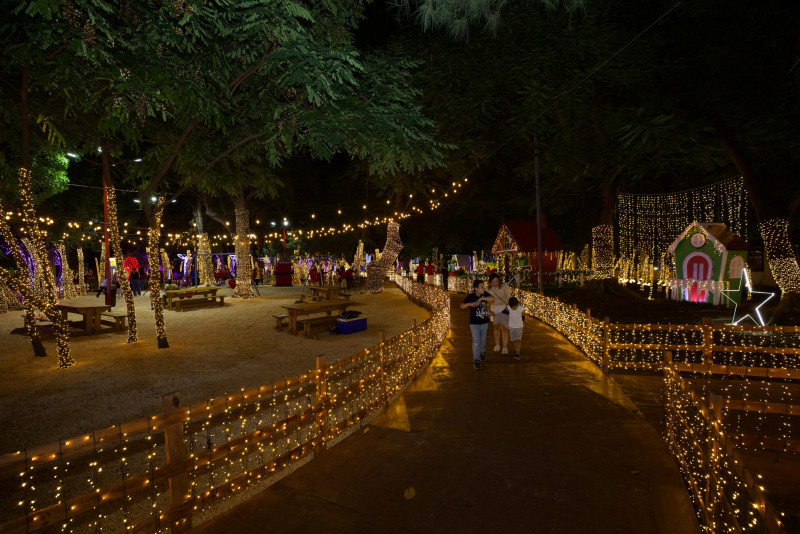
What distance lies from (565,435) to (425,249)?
37.9 metres

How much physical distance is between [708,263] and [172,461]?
18568 millimetres

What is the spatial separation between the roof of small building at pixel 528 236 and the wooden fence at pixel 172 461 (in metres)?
23.4

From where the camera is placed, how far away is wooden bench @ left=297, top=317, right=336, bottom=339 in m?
12.6

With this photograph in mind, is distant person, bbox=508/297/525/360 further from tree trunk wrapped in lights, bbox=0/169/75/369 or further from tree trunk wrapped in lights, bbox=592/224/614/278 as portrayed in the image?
tree trunk wrapped in lights, bbox=592/224/614/278

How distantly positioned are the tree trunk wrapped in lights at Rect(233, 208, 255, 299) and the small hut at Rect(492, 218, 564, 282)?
16912 mm

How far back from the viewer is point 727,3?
1133cm

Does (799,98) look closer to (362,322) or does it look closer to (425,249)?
(362,322)

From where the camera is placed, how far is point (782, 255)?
13.2 metres

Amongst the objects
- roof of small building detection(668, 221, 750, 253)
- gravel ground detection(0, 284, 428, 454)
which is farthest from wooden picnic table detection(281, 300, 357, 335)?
roof of small building detection(668, 221, 750, 253)

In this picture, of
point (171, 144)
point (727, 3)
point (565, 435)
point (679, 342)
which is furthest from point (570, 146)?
point (171, 144)

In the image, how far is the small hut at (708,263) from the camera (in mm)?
15445

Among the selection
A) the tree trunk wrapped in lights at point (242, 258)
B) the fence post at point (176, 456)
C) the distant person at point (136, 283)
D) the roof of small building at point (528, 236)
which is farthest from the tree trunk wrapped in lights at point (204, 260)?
the fence post at point (176, 456)

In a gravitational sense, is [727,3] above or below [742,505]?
above

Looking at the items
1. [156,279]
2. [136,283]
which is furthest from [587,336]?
[136,283]
